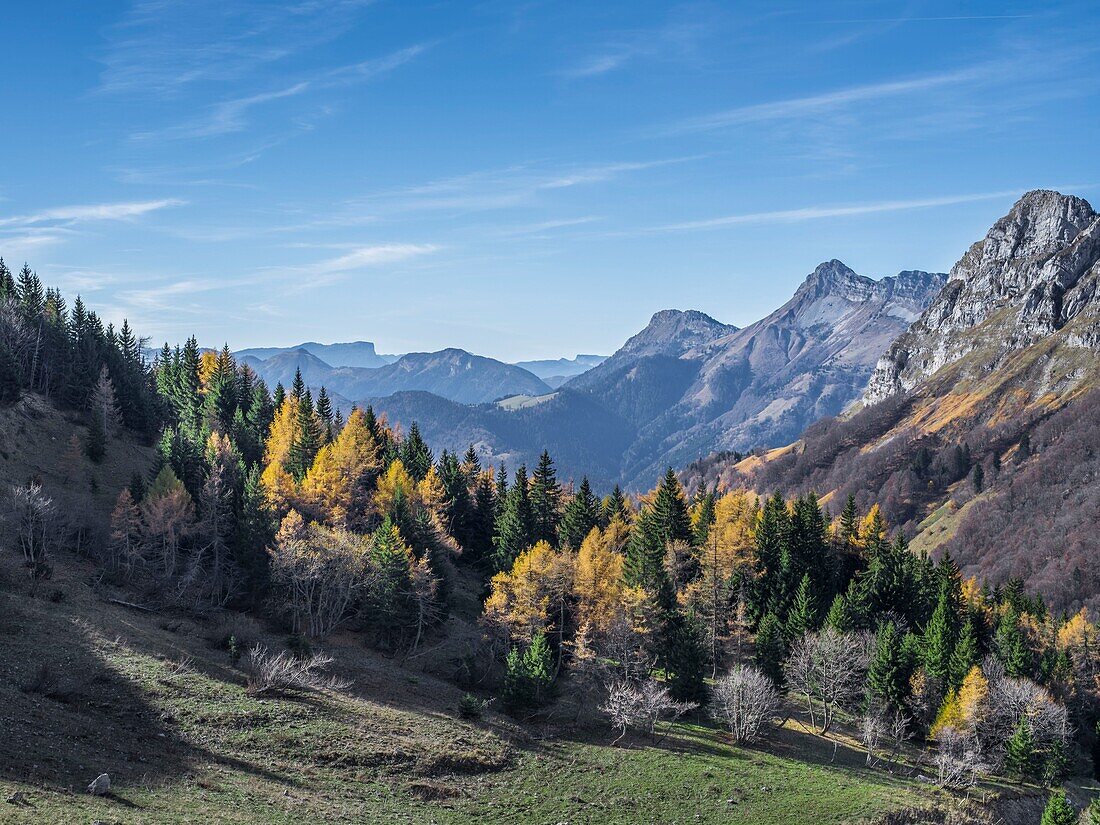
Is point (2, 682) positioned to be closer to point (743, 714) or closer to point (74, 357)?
point (743, 714)

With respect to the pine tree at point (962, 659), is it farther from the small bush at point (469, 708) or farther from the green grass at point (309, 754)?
the small bush at point (469, 708)

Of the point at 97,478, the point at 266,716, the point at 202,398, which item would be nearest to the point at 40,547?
the point at 97,478

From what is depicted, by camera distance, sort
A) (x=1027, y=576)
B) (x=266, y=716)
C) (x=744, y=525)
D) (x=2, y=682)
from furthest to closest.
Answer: (x=1027, y=576) < (x=744, y=525) < (x=266, y=716) < (x=2, y=682)

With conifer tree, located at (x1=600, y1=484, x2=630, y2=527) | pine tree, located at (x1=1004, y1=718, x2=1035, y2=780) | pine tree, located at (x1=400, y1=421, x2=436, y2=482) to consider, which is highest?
pine tree, located at (x1=400, y1=421, x2=436, y2=482)

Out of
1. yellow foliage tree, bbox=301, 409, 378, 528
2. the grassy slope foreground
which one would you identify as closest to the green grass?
the grassy slope foreground

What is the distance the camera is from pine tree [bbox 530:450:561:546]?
353ft

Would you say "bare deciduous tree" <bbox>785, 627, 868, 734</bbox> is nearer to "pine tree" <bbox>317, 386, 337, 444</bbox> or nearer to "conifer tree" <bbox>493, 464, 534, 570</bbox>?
"conifer tree" <bbox>493, 464, 534, 570</bbox>

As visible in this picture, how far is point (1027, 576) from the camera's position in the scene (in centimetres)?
18300

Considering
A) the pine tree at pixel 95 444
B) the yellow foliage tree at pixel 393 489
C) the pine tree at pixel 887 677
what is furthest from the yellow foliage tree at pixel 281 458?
the pine tree at pixel 887 677

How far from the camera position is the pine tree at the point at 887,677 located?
77688 mm

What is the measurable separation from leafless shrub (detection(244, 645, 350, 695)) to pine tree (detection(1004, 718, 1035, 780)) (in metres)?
62.0

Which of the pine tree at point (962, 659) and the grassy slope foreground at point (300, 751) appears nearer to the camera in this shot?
the grassy slope foreground at point (300, 751)

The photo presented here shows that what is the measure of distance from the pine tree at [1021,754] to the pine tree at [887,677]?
9882 millimetres

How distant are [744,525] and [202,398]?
9625 centimetres
